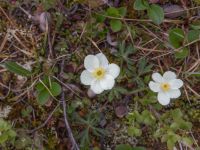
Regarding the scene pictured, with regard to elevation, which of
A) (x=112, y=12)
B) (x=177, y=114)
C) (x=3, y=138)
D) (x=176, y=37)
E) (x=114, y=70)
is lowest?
(x=3, y=138)

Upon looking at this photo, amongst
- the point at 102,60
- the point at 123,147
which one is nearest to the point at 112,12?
the point at 102,60

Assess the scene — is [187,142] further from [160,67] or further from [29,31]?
[29,31]

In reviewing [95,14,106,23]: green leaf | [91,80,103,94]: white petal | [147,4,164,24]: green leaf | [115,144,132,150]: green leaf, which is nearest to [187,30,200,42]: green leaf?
[147,4,164,24]: green leaf

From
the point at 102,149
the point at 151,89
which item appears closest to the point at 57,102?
the point at 102,149

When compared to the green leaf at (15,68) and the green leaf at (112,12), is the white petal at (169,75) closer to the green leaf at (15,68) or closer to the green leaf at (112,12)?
the green leaf at (112,12)

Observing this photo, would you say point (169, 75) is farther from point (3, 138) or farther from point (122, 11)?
point (3, 138)

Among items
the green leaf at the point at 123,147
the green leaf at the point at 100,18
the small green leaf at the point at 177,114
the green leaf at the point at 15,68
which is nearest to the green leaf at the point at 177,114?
the small green leaf at the point at 177,114

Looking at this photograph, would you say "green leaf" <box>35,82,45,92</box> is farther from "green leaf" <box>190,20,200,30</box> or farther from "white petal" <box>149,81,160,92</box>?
"green leaf" <box>190,20,200,30</box>
